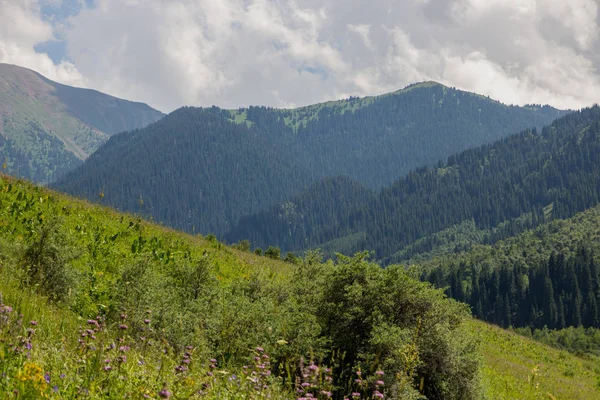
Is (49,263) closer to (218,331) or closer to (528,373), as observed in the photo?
(218,331)

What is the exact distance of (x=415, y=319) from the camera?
360 inches

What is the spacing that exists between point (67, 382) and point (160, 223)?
18.5m

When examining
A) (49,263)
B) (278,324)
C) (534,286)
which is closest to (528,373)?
(278,324)

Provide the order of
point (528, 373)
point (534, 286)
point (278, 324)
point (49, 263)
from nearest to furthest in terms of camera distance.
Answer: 1. point (278, 324)
2. point (49, 263)
3. point (528, 373)
4. point (534, 286)

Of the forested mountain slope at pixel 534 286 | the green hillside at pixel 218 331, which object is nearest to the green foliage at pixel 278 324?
the green hillside at pixel 218 331

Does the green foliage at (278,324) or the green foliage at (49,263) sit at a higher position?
the green foliage at (49,263)

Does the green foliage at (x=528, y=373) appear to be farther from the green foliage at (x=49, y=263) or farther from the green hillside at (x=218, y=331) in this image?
the green foliage at (x=49, y=263)

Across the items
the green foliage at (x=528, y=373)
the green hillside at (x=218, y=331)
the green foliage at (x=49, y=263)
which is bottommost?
the green foliage at (x=528, y=373)

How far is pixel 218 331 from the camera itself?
9555mm

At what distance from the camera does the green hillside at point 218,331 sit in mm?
4582

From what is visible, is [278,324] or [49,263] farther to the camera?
[49,263]

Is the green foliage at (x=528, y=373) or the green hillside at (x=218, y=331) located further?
the green foliage at (x=528, y=373)

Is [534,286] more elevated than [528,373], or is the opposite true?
[534,286]

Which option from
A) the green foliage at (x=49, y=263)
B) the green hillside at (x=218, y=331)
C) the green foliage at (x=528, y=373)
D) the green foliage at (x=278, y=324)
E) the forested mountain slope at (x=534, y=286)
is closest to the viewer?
the green hillside at (x=218, y=331)
